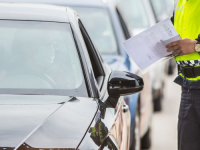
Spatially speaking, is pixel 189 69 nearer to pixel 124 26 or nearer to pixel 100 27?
pixel 100 27

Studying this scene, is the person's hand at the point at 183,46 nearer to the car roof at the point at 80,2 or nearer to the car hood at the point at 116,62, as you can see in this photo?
the car hood at the point at 116,62

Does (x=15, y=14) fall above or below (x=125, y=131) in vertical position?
above

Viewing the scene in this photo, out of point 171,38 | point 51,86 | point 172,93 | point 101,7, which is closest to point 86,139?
point 51,86

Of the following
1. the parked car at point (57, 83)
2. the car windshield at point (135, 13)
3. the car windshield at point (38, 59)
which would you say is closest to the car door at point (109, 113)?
the parked car at point (57, 83)

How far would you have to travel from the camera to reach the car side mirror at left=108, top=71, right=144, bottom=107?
4.51m

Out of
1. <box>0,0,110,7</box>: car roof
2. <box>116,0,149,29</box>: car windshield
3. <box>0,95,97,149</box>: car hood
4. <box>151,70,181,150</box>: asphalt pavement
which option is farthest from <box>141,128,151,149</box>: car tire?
<box>0,95,97,149</box>: car hood

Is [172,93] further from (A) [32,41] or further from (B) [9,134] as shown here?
(B) [9,134]

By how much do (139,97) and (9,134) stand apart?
14.2 ft

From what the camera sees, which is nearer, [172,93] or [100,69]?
[100,69]

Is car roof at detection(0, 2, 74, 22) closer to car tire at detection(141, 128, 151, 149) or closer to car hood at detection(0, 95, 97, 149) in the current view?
car hood at detection(0, 95, 97, 149)

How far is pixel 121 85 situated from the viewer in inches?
A: 178

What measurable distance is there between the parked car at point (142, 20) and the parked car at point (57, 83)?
249 inches

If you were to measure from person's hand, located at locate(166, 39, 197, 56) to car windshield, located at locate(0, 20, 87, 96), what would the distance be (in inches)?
24.2

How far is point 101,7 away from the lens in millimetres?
8477
